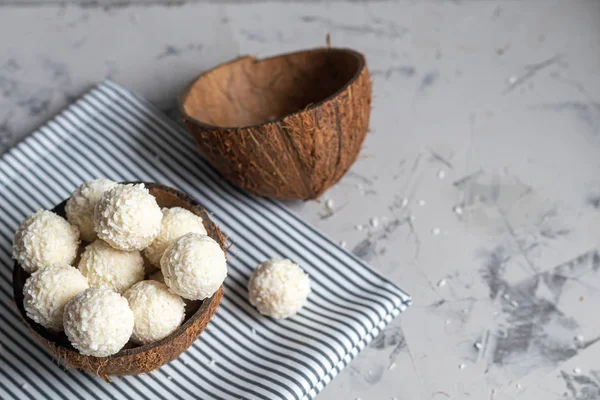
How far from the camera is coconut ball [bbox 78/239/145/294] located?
75 centimetres

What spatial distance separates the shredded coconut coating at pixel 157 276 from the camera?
779 millimetres

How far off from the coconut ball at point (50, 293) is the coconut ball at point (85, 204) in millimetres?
71

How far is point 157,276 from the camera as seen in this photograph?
785 millimetres

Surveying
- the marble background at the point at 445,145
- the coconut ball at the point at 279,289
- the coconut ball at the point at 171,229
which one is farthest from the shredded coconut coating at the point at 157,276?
the marble background at the point at 445,145

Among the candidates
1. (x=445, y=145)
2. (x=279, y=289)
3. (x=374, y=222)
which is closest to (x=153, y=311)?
(x=279, y=289)

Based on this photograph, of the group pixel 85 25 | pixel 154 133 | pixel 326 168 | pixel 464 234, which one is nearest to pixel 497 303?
pixel 464 234

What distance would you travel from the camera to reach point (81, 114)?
1.02 metres

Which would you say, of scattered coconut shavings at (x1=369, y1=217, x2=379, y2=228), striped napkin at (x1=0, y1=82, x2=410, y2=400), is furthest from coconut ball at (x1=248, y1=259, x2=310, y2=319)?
scattered coconut shavings at (x1=369, y1=217, x2=379, y2=228)

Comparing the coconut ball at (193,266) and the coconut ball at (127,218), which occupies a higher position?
the coconut ball at (127,218)

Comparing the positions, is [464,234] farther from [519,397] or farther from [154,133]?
[154,133]

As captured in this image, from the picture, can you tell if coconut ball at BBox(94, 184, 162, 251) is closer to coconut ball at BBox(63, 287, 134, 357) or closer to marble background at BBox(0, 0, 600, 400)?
coconut ball at BBox(63, 287, 134, 357)

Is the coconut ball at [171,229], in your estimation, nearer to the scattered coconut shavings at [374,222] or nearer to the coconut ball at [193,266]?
the coconut ball at [193,266]

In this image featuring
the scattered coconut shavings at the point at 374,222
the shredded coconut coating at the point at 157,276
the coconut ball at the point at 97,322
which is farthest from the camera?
the scattered coconut shavings at the point at 374,222

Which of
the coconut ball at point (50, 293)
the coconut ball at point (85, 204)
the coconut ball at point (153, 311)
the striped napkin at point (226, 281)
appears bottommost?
the striped napkin at point (226, 281)
